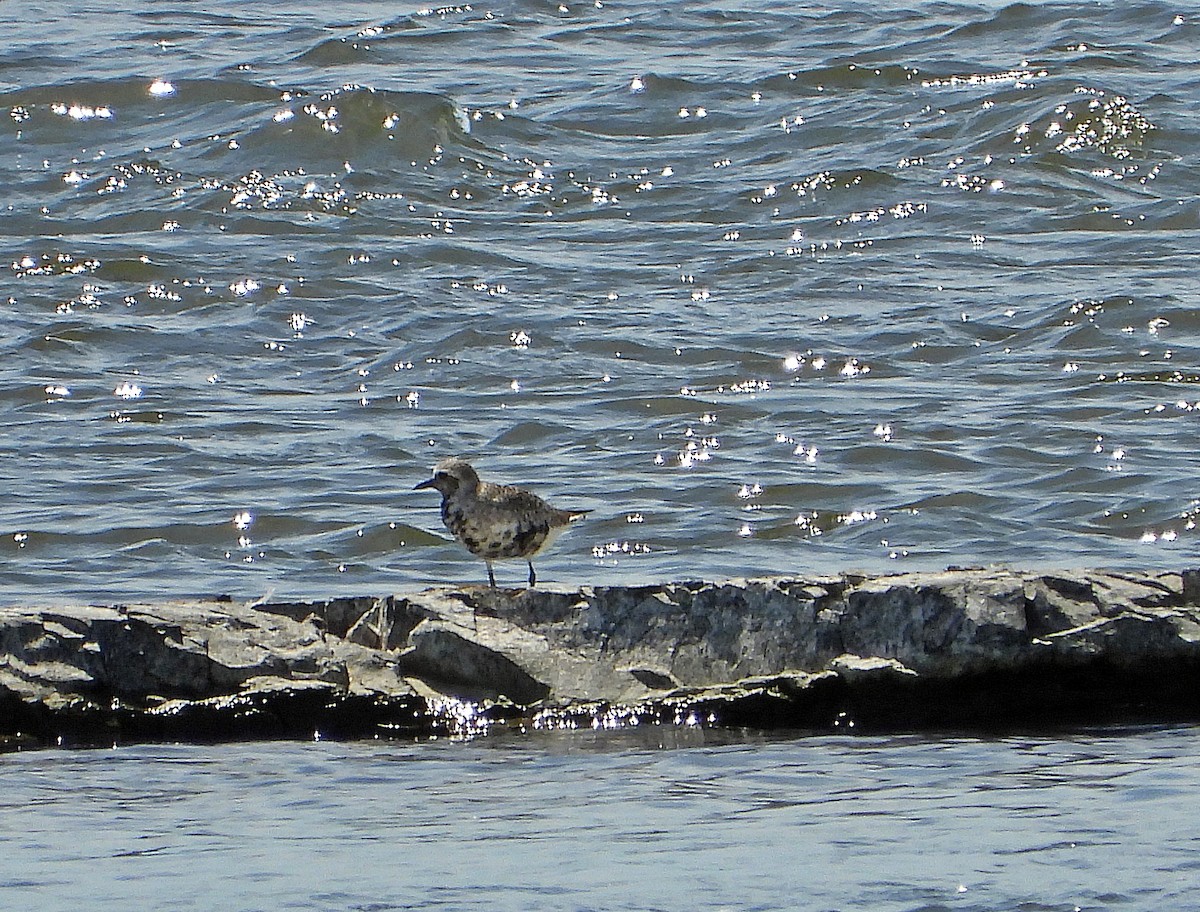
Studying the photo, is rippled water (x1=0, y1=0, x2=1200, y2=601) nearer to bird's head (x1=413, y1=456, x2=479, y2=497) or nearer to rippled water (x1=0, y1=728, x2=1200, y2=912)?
bird's head (x1=413, y1=456, x2=479, y2=497)

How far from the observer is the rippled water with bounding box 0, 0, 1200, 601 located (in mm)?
9672

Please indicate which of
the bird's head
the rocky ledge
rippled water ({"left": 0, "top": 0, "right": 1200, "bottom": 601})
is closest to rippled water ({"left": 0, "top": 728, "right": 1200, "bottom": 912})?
the rocky ledge

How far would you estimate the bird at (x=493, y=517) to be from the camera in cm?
766

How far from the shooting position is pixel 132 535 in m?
9.38

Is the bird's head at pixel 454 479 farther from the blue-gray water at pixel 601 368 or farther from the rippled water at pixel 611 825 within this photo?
the rippled water at pixel 611 825

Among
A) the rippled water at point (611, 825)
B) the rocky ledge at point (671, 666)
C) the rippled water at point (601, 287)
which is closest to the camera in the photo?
the rippled water at point (611, 825)

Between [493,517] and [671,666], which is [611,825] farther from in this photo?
[493,517]

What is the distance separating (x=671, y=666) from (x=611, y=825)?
1180 mm

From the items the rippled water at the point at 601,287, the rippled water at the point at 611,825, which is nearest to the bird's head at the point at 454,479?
the rippled water at the point at 601,287

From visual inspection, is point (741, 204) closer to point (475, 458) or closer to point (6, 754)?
point (475, 458)

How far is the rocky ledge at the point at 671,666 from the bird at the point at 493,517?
1231mm

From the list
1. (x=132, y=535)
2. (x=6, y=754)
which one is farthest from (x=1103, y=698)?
(x=132, y=535)

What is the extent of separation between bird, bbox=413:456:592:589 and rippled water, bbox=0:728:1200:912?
1630mm

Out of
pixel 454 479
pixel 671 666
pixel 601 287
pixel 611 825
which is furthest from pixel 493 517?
pixel 601 287
